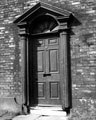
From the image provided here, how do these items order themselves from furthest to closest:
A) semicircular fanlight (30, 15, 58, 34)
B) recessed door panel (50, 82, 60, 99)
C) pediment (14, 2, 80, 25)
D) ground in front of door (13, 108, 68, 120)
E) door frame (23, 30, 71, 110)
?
1. semicircular fanlight (30, 15, 58, 34)
2. recessed door panel (50, 82, 60, 99)
3. pediment (14, 2, 80, 25)
4. door frame (23, 30, 71, 110)
5. ground in front of door (13, 108, 68, 120)

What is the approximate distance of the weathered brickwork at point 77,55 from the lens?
19.2ft

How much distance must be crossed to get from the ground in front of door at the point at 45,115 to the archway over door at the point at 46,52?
0.31 meters

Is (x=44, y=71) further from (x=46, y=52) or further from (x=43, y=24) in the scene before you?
(x=43, y=24)

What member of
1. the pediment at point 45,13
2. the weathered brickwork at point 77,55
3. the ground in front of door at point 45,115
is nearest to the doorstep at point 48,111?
the ground in front of door at point 45,115

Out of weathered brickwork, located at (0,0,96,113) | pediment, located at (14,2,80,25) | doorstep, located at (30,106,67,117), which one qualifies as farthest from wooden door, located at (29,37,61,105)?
pediment, located at (14,2,80,25)

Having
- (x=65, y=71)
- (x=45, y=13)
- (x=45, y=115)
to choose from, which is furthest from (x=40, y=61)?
(x=45, y=115)

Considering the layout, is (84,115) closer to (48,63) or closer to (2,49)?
(48,63)

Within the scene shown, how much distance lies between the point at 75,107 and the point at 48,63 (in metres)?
1.74

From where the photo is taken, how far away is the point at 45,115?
609cm

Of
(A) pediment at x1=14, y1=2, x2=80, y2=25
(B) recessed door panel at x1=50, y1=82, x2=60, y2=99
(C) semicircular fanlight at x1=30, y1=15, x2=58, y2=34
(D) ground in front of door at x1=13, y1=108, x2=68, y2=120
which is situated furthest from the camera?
(C) semicircular fanlight at x1=30, y1=15, x2=58, y2=34

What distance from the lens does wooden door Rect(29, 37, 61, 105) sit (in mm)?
6359

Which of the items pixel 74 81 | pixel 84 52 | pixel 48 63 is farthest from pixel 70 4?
pixel 74 81

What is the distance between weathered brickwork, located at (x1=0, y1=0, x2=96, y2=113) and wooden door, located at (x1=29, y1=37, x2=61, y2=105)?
0.49m

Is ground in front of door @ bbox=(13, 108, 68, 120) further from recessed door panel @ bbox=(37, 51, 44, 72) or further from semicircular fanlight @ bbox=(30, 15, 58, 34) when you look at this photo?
semicircular fanlight @ bbox=(30, 15, 58, 34)
